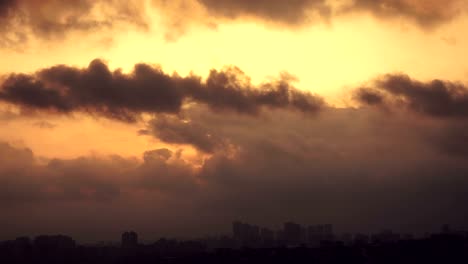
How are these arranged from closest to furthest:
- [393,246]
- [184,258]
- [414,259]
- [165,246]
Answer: [414,259] → [393,246] → [184,258] → [165,246]

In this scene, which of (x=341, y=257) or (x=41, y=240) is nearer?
(x=341, y=257)

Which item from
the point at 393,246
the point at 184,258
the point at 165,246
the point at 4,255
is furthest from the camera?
the point at 165,246

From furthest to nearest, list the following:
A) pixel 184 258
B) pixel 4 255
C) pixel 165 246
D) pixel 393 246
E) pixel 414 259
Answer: pixel 165 246 < pixel 4 255 < pixel 184 258 < pixel 393 246 < pixel 414 259

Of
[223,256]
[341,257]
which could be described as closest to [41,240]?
[223,256]

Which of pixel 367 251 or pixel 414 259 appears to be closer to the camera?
pixel 414 259

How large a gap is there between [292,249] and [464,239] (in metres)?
25.3

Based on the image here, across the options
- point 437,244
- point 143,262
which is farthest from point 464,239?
point 143,262

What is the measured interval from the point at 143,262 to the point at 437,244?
46.2 meters

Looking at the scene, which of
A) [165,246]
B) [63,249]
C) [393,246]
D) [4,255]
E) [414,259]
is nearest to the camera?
[414,259]

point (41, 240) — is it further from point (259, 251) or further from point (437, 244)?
point (437, 244)

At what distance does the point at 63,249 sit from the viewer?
14525 centimetres

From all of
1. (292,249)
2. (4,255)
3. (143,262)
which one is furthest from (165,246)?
(292,249)

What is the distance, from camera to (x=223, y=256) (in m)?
97.6

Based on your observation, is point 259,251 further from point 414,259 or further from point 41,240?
point 41,240
